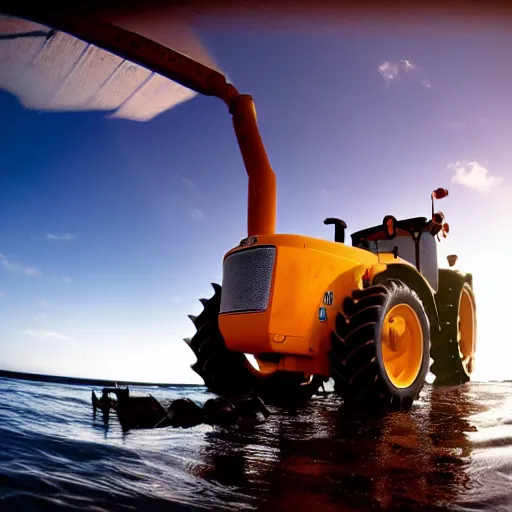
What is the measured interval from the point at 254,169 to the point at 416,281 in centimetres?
288

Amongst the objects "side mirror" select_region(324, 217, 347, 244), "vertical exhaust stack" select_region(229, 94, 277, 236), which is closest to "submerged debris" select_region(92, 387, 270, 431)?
"side mirror" select_region(324, 217, 347, 244)

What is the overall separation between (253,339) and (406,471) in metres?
2.18

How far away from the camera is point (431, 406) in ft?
14.8

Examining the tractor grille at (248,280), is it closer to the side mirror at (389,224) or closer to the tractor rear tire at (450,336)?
the side mirror at (389,224)

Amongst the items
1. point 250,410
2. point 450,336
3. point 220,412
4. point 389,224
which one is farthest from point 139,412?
point 450,336

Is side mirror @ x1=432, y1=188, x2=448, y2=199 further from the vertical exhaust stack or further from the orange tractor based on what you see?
the vertical exhaust stack

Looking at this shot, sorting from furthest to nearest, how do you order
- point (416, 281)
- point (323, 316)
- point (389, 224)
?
1. point (416, 281)
2. point (389, 224)
3. point (323, 316)

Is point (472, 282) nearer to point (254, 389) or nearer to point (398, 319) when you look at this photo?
point (398, 319)

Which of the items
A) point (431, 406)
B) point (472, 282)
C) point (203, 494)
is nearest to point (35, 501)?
point (203, 494)

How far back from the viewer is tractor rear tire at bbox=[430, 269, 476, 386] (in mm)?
6152

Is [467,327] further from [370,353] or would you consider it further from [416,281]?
[370,353]

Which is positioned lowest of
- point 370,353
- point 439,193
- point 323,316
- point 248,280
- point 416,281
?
point 370,353

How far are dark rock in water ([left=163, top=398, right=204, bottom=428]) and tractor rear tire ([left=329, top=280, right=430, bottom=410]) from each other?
117 cm

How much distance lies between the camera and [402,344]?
4.57 metres
